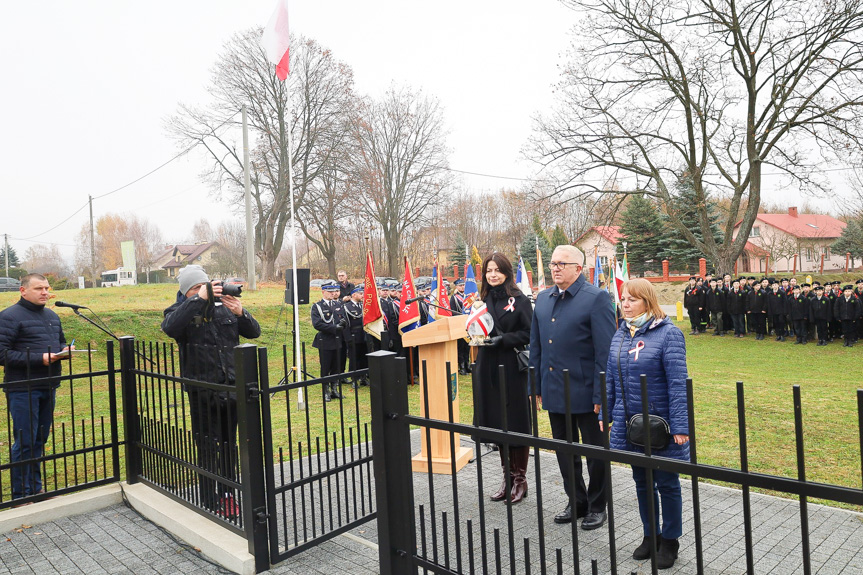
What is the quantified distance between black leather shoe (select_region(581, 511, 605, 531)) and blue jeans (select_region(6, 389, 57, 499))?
430cm

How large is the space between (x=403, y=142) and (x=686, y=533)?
42272 millimetres

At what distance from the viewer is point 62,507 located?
4961mm

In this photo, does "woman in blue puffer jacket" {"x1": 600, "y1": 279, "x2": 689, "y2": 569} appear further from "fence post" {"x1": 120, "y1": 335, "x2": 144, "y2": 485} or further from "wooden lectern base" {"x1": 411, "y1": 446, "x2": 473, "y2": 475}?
"fence post" {"x1": 120, "y1": 335, "x2": 144, "y2": 485}

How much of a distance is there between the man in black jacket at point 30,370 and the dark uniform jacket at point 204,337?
1214 mm

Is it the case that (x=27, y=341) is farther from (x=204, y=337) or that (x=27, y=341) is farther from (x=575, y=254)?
(x=575, y=254)

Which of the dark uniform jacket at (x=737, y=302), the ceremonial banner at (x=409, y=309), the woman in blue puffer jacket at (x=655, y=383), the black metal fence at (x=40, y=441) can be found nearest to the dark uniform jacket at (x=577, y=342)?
the woman in blue puffer jacket at (x=655, y=383)

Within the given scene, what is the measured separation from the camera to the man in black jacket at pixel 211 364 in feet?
13.8

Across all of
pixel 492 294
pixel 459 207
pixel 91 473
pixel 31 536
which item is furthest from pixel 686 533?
pixel 459 207

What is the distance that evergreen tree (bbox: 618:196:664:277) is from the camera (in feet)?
140

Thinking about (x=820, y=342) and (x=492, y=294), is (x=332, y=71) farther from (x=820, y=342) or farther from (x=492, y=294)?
(x=492, y=294)

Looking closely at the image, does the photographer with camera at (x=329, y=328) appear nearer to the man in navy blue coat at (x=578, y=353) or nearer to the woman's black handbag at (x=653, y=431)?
the man in navy blue coat at (x=578, y=353)

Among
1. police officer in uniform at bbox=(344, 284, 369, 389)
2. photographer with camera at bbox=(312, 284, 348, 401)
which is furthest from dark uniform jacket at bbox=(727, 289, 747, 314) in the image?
photographer with camera at bbox=(312, 284, 348, 401)

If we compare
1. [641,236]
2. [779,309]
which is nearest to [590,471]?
[779,309]

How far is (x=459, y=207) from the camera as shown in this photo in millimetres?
63062
